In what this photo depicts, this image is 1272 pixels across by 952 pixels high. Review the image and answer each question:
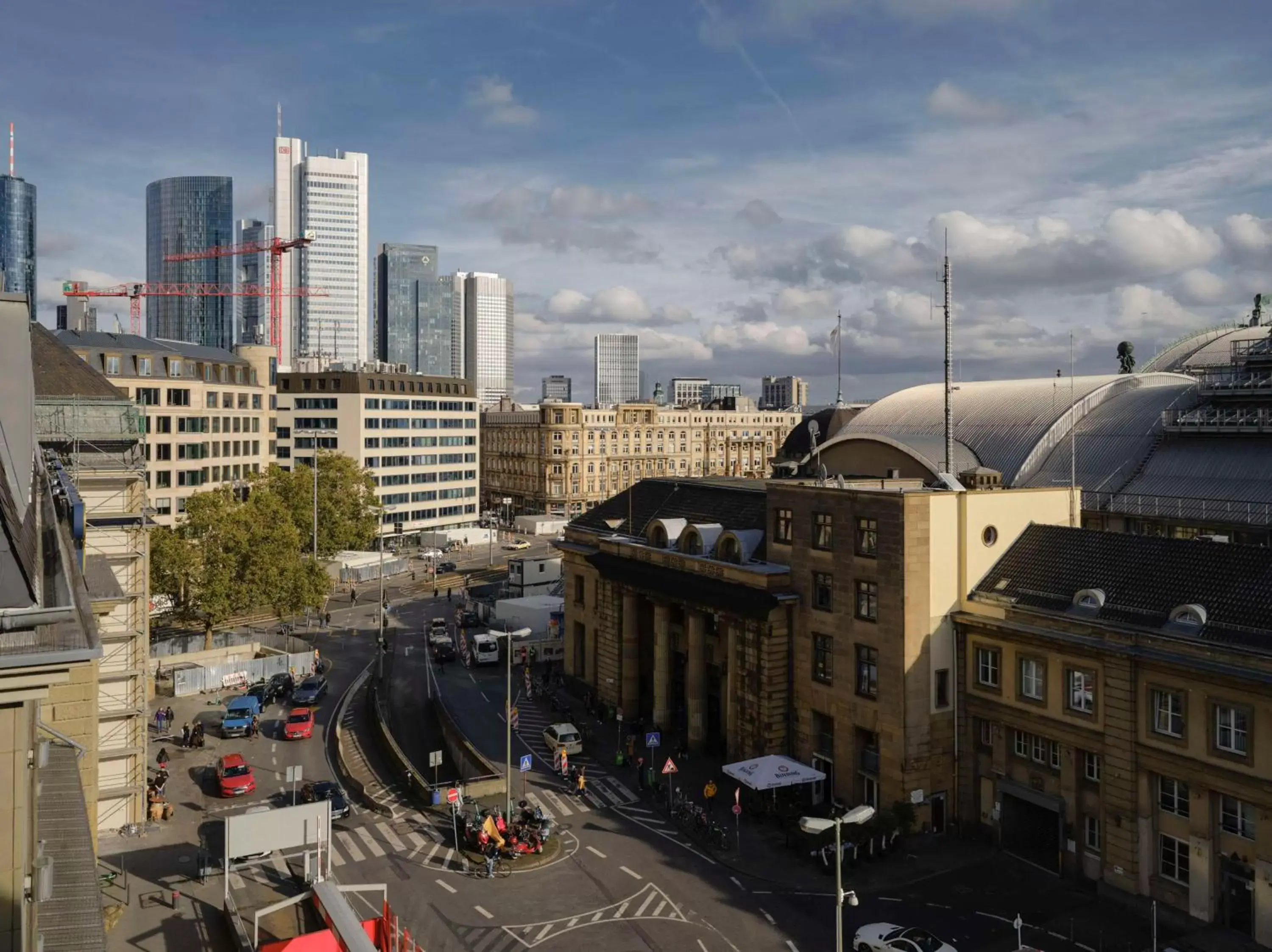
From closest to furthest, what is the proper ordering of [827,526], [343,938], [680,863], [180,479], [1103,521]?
[343,938]
[680,863]
[827,526]
[1103,521]
[180,479]

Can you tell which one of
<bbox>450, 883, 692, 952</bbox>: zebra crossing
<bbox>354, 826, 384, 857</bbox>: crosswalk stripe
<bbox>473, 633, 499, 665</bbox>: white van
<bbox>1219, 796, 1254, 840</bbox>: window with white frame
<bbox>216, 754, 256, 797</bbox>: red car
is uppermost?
<bbox>1219, 796, 1254, 840</bbox>: window with white frame

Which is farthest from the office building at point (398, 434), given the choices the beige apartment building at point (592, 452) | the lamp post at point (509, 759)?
the lamp post at point (509, 759)

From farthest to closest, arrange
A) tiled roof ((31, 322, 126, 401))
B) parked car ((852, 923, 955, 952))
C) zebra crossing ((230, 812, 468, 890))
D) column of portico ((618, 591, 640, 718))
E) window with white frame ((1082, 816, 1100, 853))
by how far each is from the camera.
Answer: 1. column of portico ((618, 591, 640, 718))
2. tiled roof ((31, 322, 126, 401))
3. window with white frame ((1082, 816, 1100, 853))
4. zebra crossing ((230, 812, 468, 890))
5. parked car ((852, 923, 955, 952))

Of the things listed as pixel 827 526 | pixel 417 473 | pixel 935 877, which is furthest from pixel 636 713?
pixel 417 473

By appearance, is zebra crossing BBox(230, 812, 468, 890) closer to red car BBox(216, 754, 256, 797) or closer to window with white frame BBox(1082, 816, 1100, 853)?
red car BBox(216, 754, 256, 797)

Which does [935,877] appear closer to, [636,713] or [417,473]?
[636,713]

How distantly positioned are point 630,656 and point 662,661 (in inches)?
174

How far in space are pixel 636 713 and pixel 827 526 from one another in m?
22.8

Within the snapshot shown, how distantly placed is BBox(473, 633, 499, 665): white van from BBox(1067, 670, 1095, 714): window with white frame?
49674mm

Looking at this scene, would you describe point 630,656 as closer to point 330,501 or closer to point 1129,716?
point 1129,716

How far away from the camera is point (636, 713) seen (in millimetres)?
66562

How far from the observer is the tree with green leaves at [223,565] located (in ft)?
251

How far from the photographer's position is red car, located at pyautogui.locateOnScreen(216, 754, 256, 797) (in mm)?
52688

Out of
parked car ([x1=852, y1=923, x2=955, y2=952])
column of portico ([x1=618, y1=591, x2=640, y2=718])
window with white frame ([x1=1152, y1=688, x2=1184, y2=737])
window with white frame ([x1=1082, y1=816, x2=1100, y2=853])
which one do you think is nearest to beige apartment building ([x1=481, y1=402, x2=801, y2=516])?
column of portico ([x1=618, y1=591, x2=640, y2=718])
